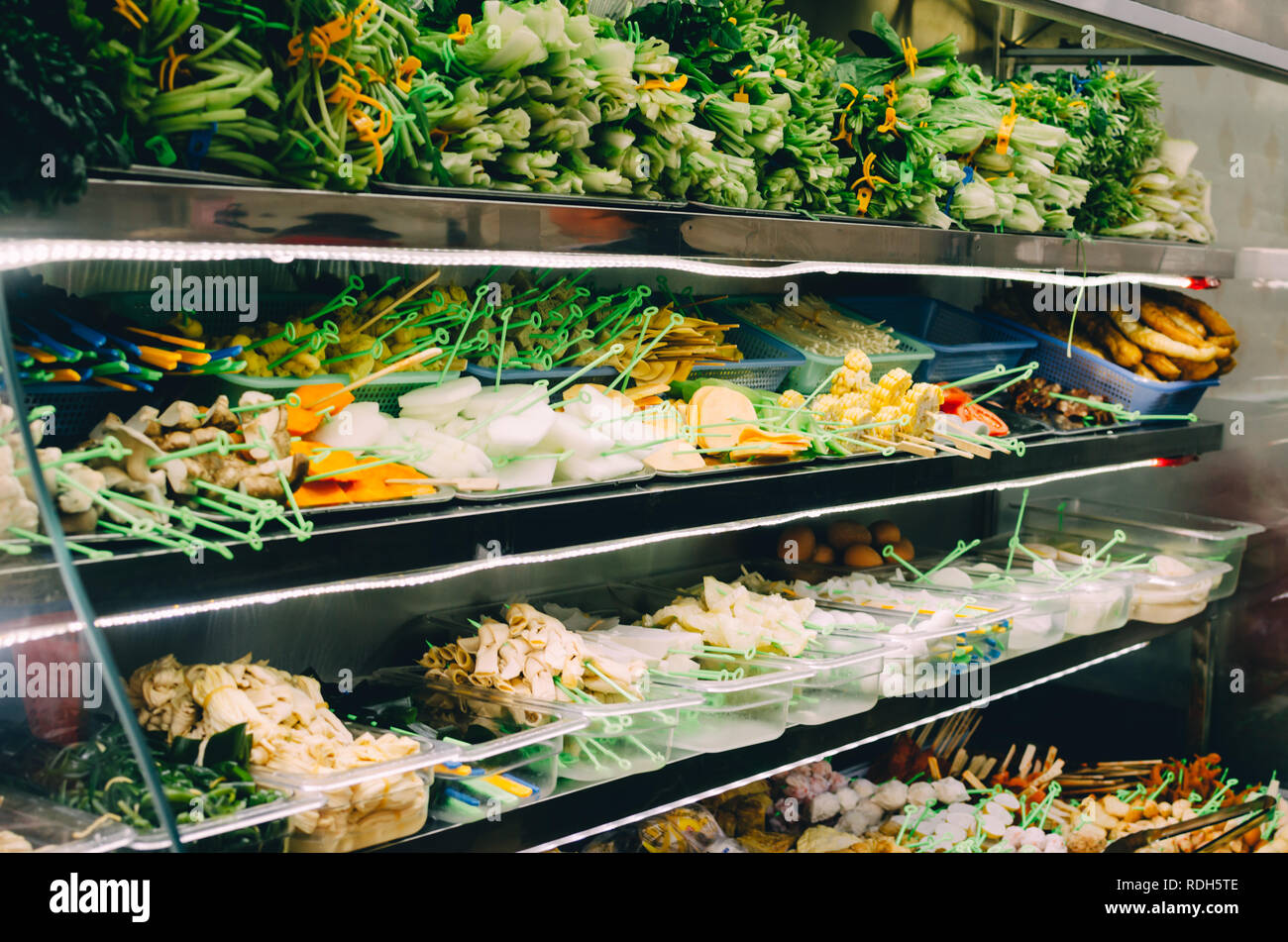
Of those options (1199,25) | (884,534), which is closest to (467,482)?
(884,534)

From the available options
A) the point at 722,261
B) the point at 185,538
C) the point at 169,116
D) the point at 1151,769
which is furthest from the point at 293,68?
the point at 1151,769

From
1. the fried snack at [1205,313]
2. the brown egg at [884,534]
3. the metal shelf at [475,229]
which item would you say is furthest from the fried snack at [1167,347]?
the brown egg at [884,534]

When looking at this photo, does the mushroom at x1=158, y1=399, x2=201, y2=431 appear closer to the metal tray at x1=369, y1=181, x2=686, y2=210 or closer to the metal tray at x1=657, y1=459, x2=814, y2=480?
the metal tray at x1=369, y1=181, x2=686, y2=210

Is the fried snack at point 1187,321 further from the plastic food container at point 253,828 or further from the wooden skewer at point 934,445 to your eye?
the plastic food container at point 253,828

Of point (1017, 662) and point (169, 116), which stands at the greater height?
point (169, 116)

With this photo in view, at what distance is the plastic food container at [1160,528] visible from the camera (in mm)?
4363

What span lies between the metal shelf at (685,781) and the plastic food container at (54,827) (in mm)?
607

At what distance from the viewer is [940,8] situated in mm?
4391

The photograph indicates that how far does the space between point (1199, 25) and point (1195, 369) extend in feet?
4.91

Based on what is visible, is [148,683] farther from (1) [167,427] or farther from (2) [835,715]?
(2) [835,715]

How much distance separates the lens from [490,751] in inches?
86.5

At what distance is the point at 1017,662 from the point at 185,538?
2.69 metres

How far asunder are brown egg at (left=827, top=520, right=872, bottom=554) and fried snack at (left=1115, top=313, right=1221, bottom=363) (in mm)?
1393

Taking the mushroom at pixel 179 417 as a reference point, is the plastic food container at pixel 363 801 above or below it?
below
